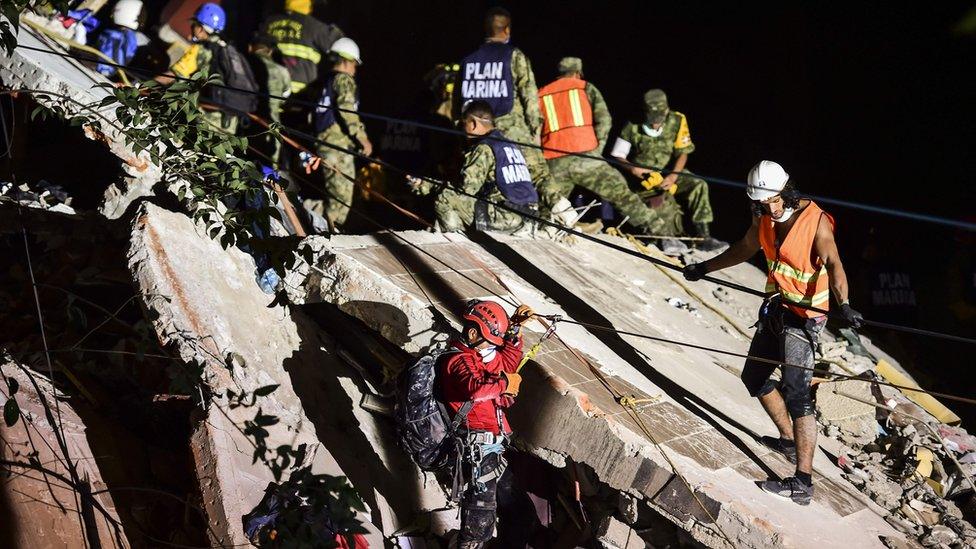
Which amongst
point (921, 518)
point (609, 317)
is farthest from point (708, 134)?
point (921, 518)

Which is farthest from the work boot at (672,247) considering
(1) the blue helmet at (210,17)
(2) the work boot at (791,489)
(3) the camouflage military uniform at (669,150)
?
(1) the blue helmet at (210,17)

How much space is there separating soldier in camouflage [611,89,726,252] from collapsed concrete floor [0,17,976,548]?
8.13ft

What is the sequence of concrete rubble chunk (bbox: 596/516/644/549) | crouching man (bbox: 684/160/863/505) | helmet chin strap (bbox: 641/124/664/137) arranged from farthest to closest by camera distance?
helmet chin strap (bbox: 641/124/664/137), concrete rubble chunk (bbox: 596/516/644/549), crouching man (bbox: 684/160/863/505)

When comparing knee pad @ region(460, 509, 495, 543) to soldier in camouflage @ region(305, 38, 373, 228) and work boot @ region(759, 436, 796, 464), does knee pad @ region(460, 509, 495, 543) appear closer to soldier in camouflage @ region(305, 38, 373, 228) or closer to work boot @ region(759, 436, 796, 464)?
work boot @ region(759, 436, 796, 464)

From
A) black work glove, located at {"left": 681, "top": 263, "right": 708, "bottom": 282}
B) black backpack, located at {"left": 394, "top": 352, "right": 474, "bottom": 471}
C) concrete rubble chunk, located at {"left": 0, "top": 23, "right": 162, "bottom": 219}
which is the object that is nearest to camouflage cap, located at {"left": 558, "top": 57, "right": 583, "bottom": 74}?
black work glove, located at {"left": 681, "top": 263, "right": 708, "bottom": 282}

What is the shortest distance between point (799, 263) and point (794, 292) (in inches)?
7.4

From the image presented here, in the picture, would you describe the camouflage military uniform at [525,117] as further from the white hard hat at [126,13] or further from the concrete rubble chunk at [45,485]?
the concrete rubble chunk at [45,485]

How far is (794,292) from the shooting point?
4.22m

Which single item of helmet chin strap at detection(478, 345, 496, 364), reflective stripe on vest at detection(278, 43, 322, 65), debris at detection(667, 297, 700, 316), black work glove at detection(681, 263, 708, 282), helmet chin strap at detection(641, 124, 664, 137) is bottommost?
debris at detection(667, 297, 700, 316)

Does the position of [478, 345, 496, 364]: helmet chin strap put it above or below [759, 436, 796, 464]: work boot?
above

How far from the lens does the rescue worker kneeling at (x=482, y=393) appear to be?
396 centimetres

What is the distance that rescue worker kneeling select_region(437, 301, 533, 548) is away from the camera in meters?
3.96

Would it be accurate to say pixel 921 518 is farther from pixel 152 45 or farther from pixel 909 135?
pixel 152 45

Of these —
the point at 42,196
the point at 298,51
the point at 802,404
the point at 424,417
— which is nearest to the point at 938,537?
the point at 802,404
